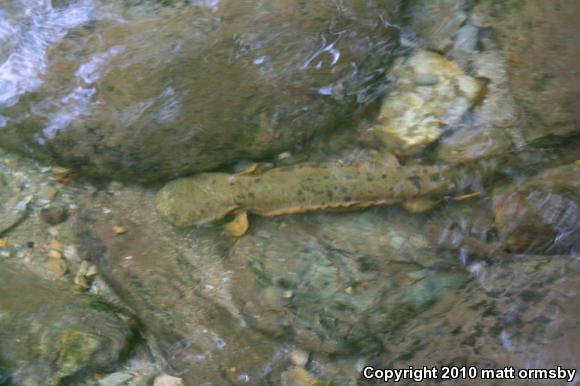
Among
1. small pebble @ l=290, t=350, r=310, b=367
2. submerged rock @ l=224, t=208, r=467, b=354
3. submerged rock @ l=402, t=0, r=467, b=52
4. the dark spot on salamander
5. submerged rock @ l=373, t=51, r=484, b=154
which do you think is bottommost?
small pebble @ l=290, t=350, r=310, b=367

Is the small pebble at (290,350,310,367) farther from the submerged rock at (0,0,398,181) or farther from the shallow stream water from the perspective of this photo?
the submerged rock at (0,0,398,181)

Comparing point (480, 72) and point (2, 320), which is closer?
point (2, 320)

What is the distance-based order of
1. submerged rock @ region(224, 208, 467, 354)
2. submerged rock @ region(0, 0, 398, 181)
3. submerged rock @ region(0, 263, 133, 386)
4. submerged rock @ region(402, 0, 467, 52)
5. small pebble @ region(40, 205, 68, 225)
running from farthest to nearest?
submerged rock @ region(402, 0, 467, 52) → small pebble @ region(40, 205, 68, 225) → submerged rock @ region(0, 0, 398, 181) → submerged rock @ region(224, 208, 467, 354) → submerged rock @ region(0, 263, 133, 386)

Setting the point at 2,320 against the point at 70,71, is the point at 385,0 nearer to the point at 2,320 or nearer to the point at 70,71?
the point at 70,71

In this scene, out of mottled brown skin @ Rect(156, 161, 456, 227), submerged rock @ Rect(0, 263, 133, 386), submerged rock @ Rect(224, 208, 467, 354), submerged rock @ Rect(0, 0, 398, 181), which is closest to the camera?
submerged rock @ Rect(0, 263, 133, 386)

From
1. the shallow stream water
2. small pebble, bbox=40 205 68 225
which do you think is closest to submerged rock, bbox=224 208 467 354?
the shallow stream water

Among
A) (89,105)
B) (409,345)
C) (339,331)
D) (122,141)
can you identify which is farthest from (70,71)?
(409,345)

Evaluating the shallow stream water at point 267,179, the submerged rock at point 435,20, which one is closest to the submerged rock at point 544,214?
the shallow stream water at point 267,179
